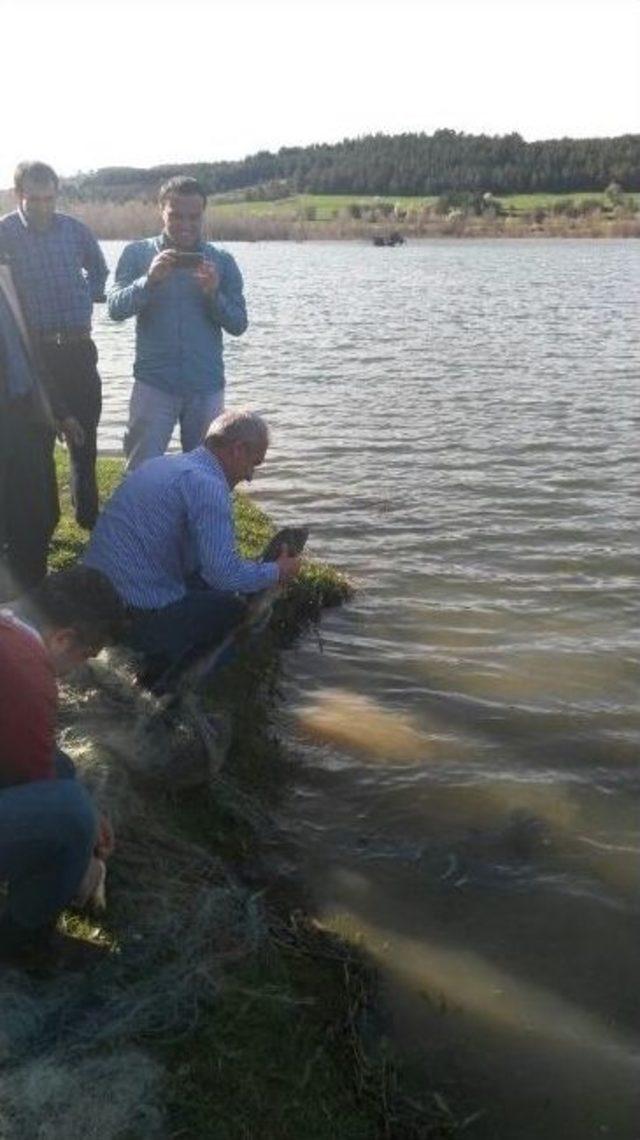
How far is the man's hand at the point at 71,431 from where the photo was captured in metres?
7.69

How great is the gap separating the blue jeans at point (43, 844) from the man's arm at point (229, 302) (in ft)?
14.9

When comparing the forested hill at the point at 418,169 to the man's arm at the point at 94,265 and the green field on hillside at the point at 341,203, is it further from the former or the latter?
the man's arm at the point at 94,265

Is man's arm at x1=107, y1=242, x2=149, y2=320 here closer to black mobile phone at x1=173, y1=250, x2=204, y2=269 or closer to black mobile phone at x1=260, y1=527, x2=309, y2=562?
black mobile phone at x1=173, y1=250, x2=204, y2=269

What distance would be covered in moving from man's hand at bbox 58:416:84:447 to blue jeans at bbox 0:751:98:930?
4163 mm

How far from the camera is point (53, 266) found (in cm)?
752

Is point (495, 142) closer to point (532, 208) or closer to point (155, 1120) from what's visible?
point (532, 208)

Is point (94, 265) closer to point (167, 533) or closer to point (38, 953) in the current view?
point (167, 533)

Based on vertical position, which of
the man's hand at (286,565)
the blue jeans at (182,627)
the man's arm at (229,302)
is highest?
the man's arm at (229,302)

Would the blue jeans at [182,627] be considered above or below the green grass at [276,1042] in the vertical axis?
above

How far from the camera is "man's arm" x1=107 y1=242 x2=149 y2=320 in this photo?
7621 mm

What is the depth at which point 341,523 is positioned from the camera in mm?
12078

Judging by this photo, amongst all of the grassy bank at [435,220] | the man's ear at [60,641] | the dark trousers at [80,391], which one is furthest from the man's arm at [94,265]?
the grassy bank at [435,220]

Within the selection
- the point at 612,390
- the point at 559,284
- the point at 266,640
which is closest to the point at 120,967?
the point at 266,640

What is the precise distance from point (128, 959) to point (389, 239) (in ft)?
270
